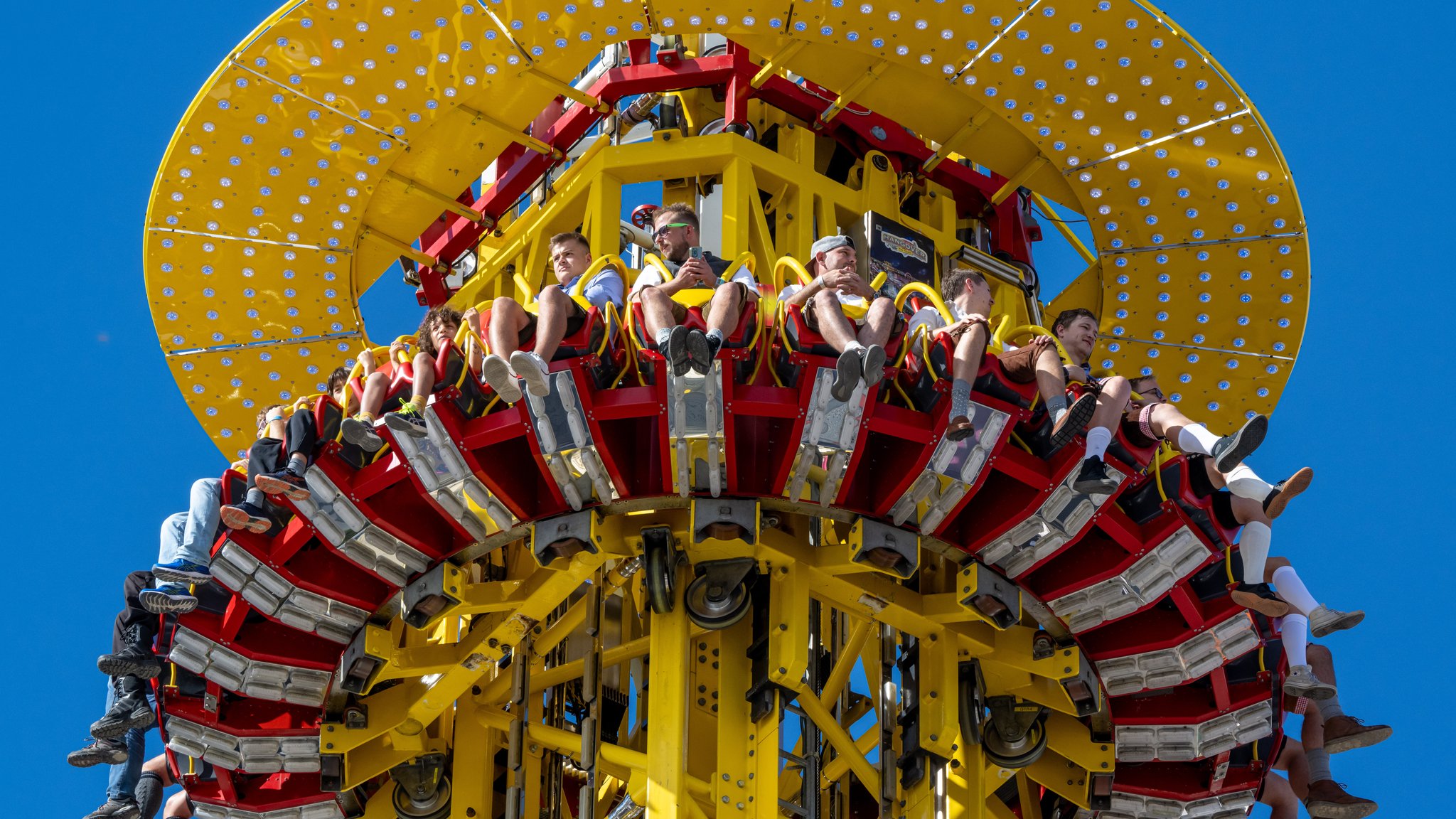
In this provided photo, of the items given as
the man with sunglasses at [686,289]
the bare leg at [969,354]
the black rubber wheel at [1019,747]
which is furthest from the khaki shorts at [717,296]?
the black rubber wheel at [1019,747]

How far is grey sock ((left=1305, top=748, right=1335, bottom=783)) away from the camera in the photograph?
17.1 m

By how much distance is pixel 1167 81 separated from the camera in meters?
17.2

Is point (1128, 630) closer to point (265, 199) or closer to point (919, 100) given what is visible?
point (919, 100)

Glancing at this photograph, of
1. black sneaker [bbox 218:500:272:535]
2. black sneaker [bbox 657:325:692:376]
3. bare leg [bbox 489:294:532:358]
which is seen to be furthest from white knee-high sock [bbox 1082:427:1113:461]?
black sneaker [bbox 218:500:272:535]

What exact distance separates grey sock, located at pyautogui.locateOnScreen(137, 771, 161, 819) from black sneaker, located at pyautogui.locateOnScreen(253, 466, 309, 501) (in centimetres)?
346

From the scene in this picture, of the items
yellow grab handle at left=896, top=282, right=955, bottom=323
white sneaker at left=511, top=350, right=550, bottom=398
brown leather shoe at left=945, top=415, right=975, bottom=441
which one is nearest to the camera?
white sneaker at left=511, top=350, right=550, bottom=398

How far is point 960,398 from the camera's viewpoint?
14.7 meters

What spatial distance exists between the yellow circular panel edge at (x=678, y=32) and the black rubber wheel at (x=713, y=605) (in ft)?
13.6

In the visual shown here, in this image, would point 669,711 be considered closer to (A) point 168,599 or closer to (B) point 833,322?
(B) point 833,322

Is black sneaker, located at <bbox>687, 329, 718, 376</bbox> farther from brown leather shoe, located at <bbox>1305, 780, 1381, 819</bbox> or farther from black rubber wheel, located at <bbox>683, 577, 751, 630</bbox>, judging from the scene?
brown leather shoe, located at <bbox>1305, 780, 1381, 819</bbox>

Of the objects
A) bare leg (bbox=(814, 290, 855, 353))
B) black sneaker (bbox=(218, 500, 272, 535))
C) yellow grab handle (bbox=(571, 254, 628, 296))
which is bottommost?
black sneaker (bbox=(218, 500, 272, 535))

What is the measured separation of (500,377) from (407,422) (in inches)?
34.8

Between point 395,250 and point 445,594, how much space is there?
15.4ft

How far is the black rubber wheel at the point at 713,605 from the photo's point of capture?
52.2 feet
